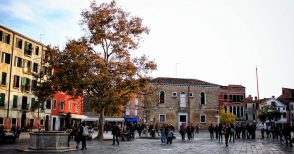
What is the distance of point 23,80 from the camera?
141 ft

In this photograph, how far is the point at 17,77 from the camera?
42.0 meters

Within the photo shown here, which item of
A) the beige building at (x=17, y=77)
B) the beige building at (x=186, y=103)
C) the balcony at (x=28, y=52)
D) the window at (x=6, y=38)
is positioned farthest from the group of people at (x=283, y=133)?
the window at (x=6, y=38)

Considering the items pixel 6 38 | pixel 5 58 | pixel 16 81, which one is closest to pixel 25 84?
pixel 16 81

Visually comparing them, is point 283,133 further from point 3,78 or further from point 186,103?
point 3,78

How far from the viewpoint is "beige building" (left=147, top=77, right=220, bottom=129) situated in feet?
180

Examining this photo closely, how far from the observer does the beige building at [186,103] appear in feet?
180

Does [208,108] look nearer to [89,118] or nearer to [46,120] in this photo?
[89,118]

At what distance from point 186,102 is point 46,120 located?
2367 centimetres

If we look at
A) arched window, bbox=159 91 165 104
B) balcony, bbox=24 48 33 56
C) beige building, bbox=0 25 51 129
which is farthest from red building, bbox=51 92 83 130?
arched window, bbox=159 91 165 104

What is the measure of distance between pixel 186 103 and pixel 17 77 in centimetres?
2822

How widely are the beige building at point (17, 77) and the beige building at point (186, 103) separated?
20.4m

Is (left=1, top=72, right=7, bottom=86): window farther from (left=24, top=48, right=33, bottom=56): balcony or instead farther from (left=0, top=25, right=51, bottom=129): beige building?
(left=24, top=48, right=33, bottom=56): balcony

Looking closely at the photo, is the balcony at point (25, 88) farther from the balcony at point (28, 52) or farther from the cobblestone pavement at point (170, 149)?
the cobblestone pavement at point (170, 149)

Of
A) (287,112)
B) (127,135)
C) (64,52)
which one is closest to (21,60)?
(64,52)
